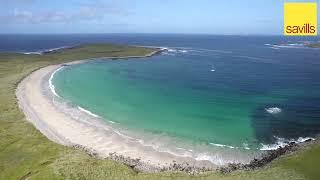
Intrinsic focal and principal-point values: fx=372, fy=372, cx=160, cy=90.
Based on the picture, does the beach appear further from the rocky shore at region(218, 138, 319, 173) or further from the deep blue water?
the deep blue water

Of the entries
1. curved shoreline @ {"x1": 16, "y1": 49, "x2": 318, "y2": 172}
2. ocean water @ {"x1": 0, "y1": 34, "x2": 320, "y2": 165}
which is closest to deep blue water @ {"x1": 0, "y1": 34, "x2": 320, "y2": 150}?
ocean water @ {"x1": 0, "y1": 34, "x2": 320, "y2": 165}

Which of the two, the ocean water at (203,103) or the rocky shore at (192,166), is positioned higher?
the ocean water at (203,103)

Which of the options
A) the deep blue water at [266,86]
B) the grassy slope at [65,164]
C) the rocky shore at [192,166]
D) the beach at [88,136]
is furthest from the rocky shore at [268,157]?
the deep blue water at [266,86]

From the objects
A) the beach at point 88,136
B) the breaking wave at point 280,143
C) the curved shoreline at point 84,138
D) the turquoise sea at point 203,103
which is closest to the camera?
the curved shoreline at point 84,138

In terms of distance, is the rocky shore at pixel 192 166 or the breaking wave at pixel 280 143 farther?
the breaking wave at pixel 280 143

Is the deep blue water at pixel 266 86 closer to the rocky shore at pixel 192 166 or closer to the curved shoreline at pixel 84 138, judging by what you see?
the rocky shore at pixel 192 166

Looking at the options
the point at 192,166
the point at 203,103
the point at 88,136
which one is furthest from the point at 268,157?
the point at 203,103
